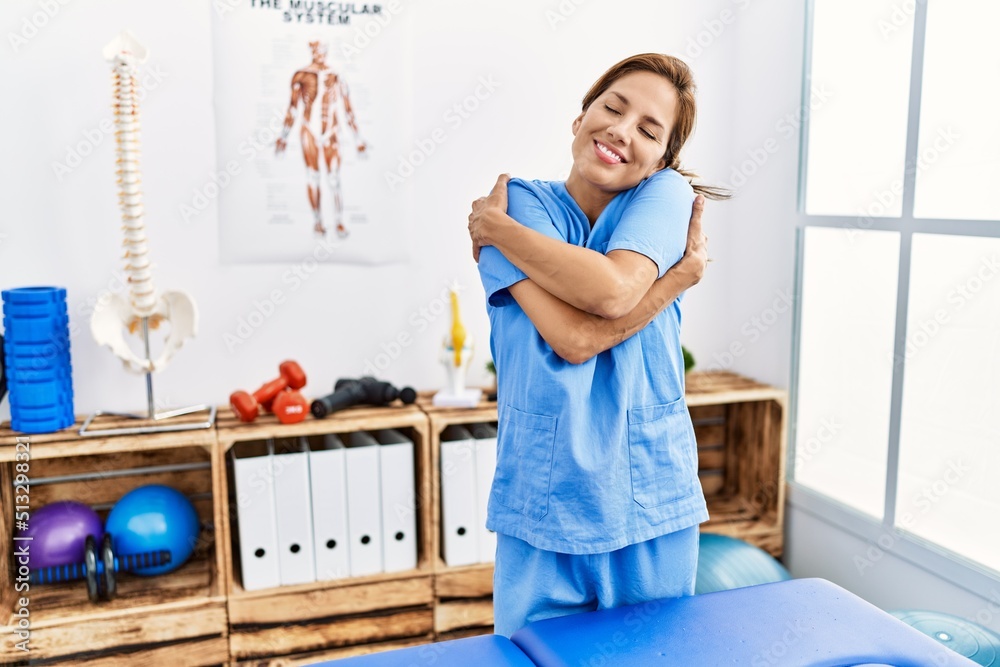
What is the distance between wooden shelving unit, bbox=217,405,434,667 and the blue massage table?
1121 millimetres

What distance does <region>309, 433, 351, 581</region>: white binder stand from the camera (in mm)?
2275

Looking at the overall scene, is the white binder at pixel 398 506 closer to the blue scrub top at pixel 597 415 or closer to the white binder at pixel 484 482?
the white binder at pixel 484 482

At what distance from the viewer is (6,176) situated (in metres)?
2.29

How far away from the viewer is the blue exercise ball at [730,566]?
225cm

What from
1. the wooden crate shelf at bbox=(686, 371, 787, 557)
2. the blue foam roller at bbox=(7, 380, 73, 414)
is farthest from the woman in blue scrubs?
the blue foam roller at bbox=(7, 380, 73, 414)

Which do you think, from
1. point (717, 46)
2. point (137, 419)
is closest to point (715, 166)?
point (717, 46)

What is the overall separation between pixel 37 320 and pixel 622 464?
1.56 metres

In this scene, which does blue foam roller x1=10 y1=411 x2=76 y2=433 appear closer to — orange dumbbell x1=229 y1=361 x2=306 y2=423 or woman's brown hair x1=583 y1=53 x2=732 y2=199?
orange dumbbell x1=229 y1=361 x2=306 y2=423

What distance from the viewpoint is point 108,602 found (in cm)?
218

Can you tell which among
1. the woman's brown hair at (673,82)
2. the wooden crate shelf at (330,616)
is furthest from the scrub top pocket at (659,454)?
the wooden crate shelf at (330,616)

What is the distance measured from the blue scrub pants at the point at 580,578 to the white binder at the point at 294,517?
1031 millimetres

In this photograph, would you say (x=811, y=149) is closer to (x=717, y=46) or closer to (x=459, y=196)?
(x=717, y=46)

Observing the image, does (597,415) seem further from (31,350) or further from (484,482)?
(31,350)

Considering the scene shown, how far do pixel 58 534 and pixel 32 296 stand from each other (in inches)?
23.4
